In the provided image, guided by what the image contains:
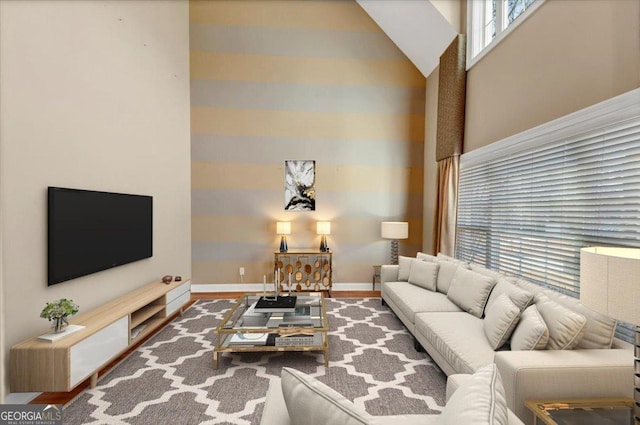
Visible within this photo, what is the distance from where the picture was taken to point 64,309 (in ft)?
7.33

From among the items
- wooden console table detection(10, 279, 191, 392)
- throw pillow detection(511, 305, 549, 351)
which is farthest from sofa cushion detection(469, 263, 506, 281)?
wooden console table detection(10, 279, 191, 392)

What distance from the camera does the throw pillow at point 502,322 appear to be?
2.15 m

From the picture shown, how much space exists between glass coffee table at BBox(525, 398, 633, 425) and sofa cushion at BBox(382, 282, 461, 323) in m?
1.55

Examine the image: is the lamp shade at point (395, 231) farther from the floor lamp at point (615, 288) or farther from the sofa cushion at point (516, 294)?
the floor lamp at point (615, 288)

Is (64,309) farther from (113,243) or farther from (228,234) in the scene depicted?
(228,234)

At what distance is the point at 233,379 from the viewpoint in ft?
8.42

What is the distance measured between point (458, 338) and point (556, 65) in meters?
2.40

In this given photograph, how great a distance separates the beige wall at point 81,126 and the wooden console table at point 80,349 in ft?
0.35

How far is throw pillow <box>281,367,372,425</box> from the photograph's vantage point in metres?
0.87

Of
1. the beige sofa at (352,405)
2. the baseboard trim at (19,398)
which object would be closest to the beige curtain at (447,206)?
the beige sofa at (352,405)

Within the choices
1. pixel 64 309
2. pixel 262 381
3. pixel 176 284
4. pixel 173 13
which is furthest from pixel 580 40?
pixel 173 13

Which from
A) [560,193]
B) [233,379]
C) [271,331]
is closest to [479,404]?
[271,331]

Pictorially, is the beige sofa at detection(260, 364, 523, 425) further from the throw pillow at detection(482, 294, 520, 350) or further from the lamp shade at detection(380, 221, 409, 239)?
the lamp shade at detection(380, 221, 409, 239)

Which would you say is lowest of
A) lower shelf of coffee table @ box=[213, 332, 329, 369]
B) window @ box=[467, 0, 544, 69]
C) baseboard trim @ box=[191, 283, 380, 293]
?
baseboard trim @ box=[191, 283, 380, 293]
